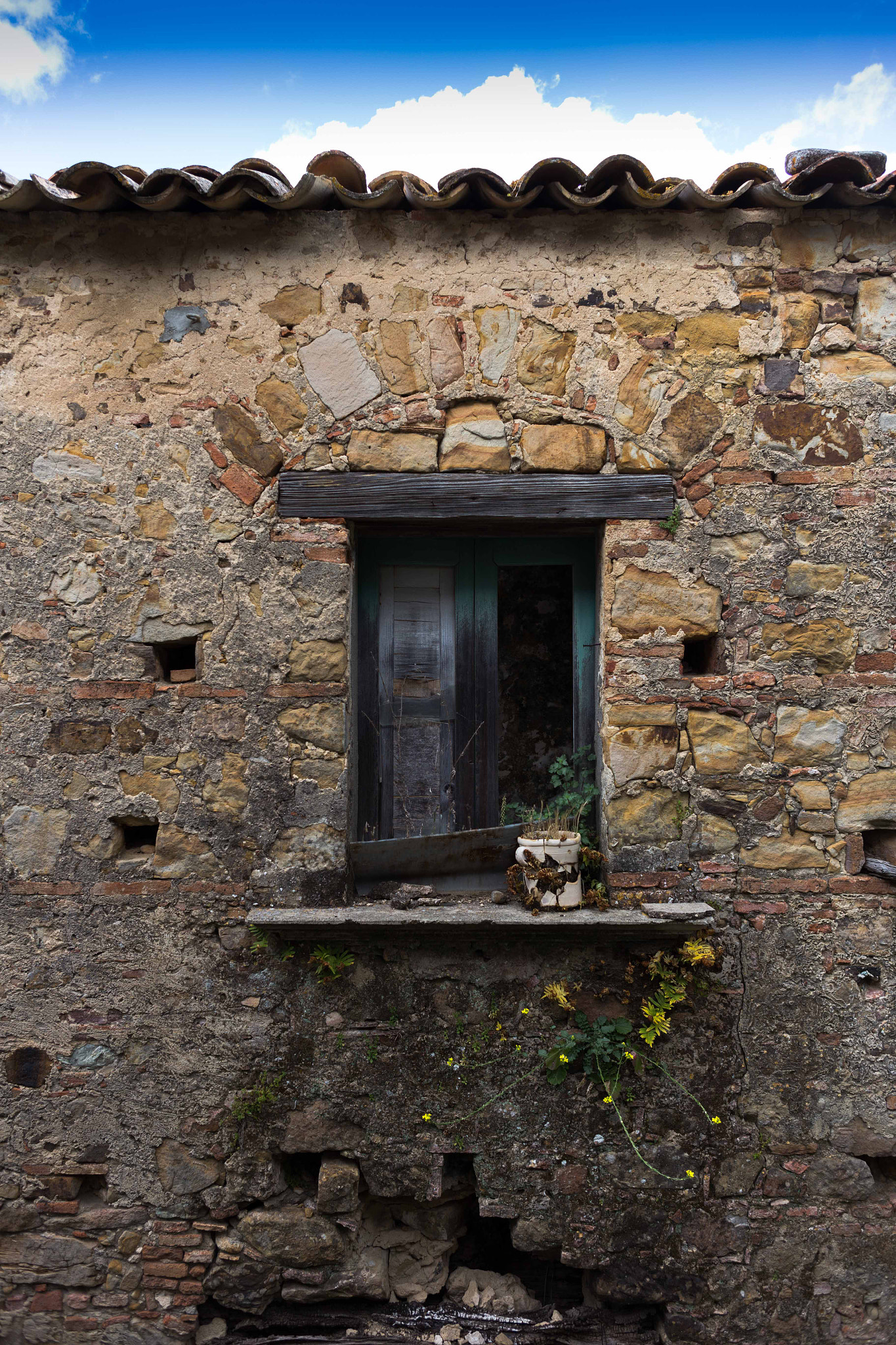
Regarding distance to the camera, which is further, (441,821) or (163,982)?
(441,821)

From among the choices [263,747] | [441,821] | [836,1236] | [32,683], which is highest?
[32,683]

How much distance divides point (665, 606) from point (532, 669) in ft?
8.36

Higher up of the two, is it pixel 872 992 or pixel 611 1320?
pixel 872 992

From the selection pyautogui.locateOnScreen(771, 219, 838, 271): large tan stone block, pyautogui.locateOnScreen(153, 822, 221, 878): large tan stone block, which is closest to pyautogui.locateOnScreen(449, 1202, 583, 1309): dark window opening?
pyautogui.locateOnScreen(153, 822, 221, 878): large tan stone block

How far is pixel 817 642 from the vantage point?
117 inches

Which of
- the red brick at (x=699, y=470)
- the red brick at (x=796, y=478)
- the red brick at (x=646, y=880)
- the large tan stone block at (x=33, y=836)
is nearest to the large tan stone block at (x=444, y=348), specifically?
the red brick at (x=699, y=470)

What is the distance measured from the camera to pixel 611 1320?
2930 millimetres

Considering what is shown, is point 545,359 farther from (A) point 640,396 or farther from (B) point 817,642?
(B) point 817,642

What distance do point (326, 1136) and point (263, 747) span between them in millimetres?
1475

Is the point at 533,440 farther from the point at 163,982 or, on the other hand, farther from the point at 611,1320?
the point at 611,1320

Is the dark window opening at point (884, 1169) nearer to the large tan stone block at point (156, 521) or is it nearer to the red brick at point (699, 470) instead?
the red brick at point (699, 470)

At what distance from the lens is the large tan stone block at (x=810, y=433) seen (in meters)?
3.00

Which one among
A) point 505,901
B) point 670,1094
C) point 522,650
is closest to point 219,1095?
point 505,901

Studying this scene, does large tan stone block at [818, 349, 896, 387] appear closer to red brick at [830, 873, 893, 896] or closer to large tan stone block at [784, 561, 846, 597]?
large tan stone block at [784, 561, 846, 597]
